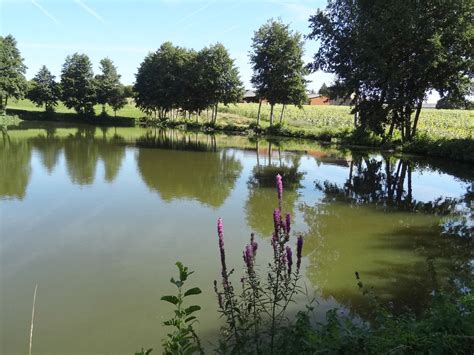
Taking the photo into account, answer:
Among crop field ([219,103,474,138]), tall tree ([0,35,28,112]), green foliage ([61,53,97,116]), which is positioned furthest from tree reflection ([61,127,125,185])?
green foliage ([61,53,97,116])

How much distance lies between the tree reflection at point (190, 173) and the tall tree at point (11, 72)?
4025cm

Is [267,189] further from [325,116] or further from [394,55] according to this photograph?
[325,116]

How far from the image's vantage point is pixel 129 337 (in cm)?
497

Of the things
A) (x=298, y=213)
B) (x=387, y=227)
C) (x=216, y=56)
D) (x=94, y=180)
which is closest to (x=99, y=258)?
(x=298, y=213)

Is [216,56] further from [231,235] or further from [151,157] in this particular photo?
[231,235]

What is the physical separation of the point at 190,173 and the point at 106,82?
176ft

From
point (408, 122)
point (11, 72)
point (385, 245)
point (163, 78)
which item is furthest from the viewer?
point (163, 78)

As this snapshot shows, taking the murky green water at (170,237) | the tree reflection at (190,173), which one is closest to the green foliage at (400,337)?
the murky green water at (170,237)

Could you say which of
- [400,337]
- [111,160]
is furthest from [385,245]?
[111,160]

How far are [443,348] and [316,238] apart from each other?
622 centimetres

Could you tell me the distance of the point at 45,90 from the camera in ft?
215

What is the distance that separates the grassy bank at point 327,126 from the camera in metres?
27.4

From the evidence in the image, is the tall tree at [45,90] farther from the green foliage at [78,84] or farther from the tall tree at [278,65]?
the tall tree at [278,65]

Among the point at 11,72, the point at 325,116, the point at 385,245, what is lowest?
the point at 385,245
